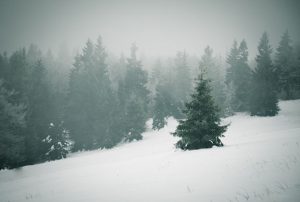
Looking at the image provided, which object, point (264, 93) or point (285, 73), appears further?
point (285, 73)

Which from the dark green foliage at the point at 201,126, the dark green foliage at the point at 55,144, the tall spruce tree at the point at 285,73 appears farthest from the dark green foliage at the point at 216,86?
the dark green foliage at the point at 55,144

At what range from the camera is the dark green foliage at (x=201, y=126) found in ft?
56.0

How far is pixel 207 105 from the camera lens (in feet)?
57.4

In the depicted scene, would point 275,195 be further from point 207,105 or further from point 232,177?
point 207,105

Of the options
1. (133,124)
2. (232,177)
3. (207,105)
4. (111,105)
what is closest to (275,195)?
(232,177)

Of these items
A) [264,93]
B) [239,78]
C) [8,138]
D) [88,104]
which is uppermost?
[239,78]

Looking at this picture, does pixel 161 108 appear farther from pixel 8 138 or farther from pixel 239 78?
pixel 8 138

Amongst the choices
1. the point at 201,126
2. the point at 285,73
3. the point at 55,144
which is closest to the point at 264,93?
the point at 285,73

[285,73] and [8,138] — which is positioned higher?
[285,73]

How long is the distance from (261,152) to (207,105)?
21.8ft

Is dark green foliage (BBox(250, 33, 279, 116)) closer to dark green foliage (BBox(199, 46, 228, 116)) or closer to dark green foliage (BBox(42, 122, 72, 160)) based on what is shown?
dark green foliage (BBox(199, 46, 228, 116))

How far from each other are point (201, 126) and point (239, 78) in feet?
135

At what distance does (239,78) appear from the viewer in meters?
52.9

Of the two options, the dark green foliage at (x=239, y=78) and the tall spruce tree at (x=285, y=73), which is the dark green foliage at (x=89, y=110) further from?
the tall spruce tree at (x=285, y=73)
